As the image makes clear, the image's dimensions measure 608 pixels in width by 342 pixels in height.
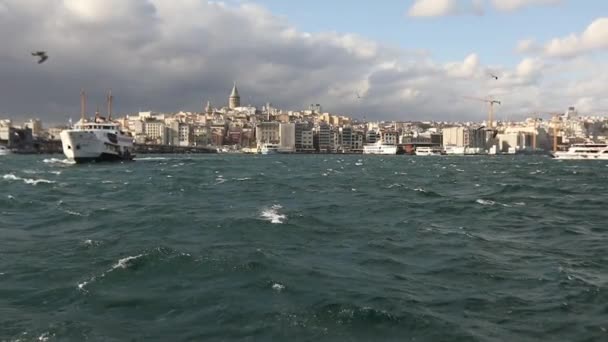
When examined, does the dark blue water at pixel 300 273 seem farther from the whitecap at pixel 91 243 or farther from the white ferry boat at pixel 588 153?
the white ferry boat at pixel 588 153

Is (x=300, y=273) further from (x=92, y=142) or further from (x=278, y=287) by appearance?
(x=92, y=142)

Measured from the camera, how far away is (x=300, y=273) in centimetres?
1513

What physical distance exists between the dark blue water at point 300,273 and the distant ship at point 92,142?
173 ft

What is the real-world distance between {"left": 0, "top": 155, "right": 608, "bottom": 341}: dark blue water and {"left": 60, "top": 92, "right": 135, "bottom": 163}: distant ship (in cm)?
5281

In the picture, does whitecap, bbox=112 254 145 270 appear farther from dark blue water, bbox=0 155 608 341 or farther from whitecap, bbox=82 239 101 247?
whitecap, bbox=82 239 101 247

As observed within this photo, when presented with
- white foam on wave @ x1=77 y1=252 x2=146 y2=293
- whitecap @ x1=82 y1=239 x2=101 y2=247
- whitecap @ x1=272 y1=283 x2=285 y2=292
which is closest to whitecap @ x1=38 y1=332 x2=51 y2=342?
white foam on wave @ x1=77 y1=252 x2=146 y2=293

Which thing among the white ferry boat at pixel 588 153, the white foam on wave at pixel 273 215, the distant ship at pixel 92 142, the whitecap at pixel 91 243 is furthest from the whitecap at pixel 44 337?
the white ferry boat at pixel 588 153

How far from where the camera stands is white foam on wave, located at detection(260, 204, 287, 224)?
2436 centimetres

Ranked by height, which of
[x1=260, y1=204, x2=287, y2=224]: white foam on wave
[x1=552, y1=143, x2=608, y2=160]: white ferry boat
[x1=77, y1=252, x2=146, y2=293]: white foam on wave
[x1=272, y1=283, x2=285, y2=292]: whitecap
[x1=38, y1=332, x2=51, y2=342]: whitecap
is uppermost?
[x1=552, y1=143, x2=608, y2=160]: white ferry boat

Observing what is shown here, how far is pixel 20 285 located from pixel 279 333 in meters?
7.37

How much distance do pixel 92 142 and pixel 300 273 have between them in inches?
2871

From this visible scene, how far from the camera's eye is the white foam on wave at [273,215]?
24.4 metres

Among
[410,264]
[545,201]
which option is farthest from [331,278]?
[545,201]

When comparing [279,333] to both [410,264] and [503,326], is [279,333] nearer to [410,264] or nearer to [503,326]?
[503,326]
